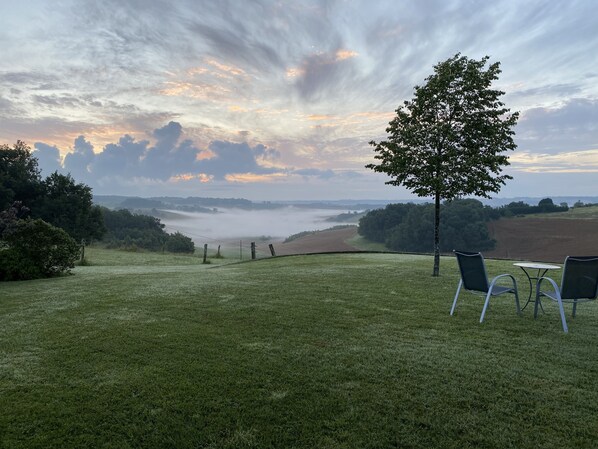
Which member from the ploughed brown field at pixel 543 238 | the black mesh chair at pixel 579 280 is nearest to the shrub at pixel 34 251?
the black mesh chair at pixel 579 280

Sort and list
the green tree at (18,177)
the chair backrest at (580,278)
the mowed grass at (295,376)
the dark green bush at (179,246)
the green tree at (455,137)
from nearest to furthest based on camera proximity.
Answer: the mowed grass at (295,376) → the chair backrest at (580,278) → the green tree at (455,137) → the green tree at (18,177) → the dark green bush at (179,246)

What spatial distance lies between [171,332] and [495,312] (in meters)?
6.14

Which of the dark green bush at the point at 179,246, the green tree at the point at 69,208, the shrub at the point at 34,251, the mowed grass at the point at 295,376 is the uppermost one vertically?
the green tree at the point at 69,208

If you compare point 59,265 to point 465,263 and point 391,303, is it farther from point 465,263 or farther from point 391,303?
point 465,263

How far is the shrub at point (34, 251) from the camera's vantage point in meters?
12.7

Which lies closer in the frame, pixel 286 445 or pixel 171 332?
pixel 286 445

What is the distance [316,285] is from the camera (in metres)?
10.2

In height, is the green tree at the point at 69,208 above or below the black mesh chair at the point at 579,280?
above

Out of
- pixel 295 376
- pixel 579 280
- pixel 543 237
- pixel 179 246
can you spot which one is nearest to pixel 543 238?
pixel 543 237

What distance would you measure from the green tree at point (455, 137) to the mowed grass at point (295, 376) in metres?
6.17

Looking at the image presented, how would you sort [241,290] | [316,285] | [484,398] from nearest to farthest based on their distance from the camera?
[484,398] → [241,290] → [316,285]

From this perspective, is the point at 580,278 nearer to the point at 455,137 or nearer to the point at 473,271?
the point at 473,271

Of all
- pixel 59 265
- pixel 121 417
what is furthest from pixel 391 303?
pixel 59 265

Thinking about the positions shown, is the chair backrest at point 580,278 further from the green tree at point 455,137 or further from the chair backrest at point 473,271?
the green tree at point 455,137
